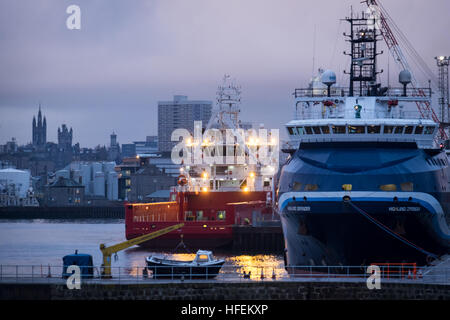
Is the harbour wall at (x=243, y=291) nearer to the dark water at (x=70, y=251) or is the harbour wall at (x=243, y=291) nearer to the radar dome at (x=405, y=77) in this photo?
the dark water at (x=70, y=251)

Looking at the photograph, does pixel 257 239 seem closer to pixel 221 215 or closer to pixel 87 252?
pixel 221 215

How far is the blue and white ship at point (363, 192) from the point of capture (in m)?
43.4

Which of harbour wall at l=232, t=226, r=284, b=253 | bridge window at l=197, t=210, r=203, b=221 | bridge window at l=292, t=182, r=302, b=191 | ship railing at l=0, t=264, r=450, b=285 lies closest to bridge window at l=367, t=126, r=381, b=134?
bridge window at l=292, t=182, r=302, b=191

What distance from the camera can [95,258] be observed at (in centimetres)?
7531

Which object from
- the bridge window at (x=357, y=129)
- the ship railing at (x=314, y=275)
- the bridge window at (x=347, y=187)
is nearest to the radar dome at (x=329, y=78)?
the bridge window at (x=357, y=129)

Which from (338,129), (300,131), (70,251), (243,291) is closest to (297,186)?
(338,129)

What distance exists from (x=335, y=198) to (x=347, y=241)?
225 cm

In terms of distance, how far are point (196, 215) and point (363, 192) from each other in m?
45.9

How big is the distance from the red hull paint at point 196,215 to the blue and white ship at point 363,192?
3101 cm

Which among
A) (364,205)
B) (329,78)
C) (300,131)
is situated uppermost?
(329,78)

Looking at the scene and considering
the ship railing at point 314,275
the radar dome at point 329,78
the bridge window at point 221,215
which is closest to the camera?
the ship railing at point 314,275

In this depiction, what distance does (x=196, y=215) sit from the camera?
3467 inches

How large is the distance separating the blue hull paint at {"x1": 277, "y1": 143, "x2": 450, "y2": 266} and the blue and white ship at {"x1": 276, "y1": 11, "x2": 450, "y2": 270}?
1.9 inches

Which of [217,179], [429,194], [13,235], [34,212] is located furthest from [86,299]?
[34,212]
